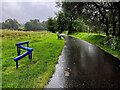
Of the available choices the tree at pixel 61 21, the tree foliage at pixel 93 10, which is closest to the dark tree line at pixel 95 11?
the tree foliage at pixel 93 10

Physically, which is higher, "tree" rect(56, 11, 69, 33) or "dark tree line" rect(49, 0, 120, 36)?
"tree" rect(56, 11, 69, 33)

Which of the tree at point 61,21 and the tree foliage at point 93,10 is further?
the tree at point 61,21

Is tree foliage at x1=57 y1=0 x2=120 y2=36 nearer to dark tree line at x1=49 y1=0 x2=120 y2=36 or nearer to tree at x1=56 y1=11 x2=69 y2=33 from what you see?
dark tree line at x1=49 y1=0 x2=120 y2=36

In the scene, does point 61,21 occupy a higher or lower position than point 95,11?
higher

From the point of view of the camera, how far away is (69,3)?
10.1 m

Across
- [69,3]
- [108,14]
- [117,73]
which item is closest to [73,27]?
[108,14]

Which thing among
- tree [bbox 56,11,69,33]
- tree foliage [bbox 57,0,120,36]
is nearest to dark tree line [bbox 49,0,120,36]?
tree foliage [bbox 57,0,120,36]

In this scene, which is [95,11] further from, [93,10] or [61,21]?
[61,21]

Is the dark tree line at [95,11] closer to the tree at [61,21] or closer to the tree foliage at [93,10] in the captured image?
the tree foliage at [93,10]

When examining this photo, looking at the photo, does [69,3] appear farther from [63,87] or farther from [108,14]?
[63,87]

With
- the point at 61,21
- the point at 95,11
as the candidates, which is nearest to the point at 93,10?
the point at 95,11

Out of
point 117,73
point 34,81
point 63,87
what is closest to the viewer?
point 63,87

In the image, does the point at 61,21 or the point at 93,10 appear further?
the point at 61,21

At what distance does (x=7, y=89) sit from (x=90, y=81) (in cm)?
290
